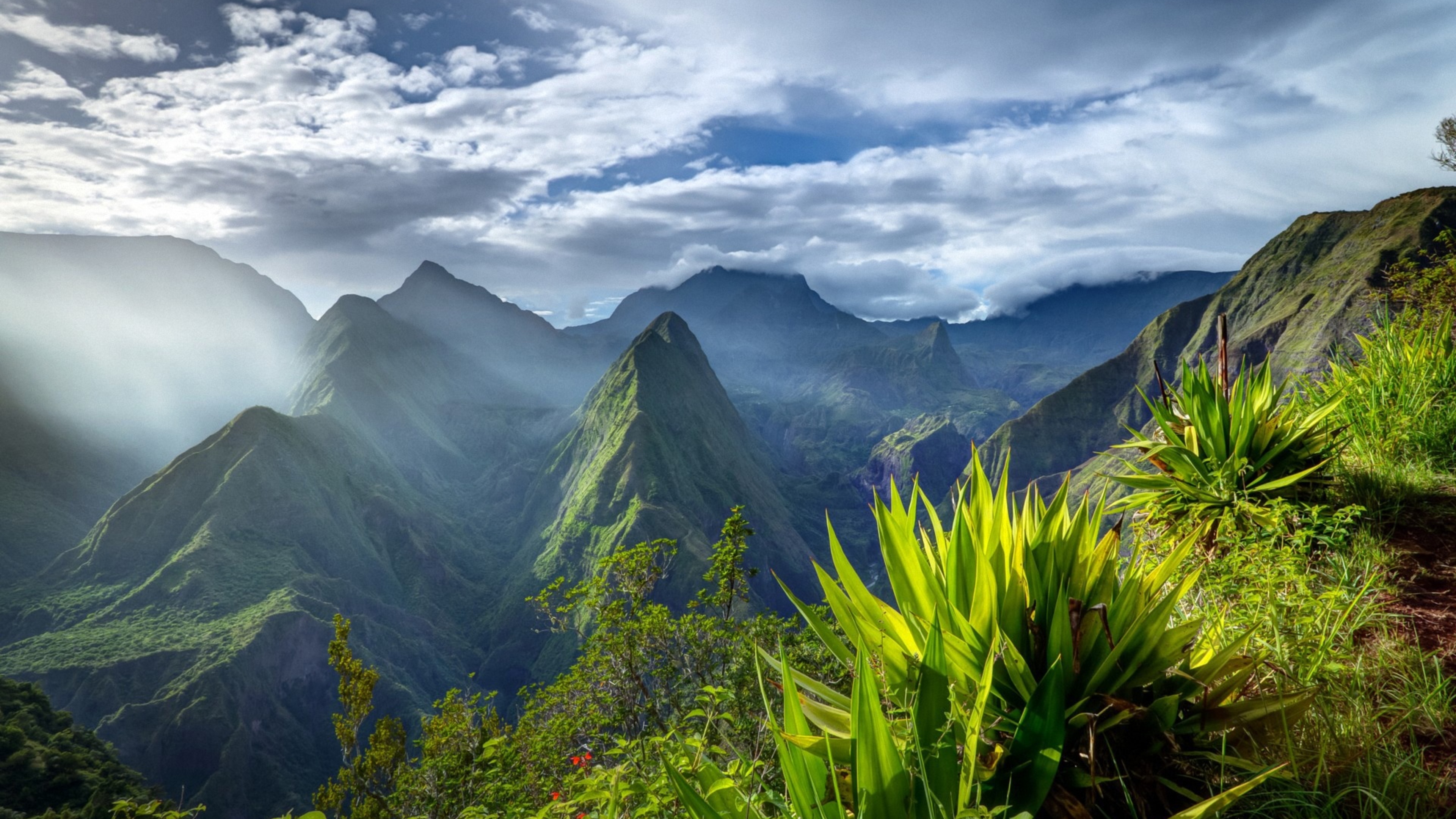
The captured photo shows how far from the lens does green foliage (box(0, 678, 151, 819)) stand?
3619cm

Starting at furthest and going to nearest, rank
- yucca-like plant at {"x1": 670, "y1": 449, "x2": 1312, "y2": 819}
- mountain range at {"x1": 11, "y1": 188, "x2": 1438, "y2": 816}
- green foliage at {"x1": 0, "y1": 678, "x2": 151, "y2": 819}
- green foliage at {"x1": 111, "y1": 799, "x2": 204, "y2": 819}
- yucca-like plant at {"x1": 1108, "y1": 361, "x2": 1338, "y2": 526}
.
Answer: mountain range at {"x1": 11, "y1": 188, "x2": 1438, "y2": 816}, green foliage at {"x1": 0, "y1": 678, "x2": 151, "y2": 819}, yucca-like plant at {"x1": 1108, "y1": 361, "x2": 1338, "y2": 526}, green foliage at {"x1": 111, "y1": 799, "x2": 204, "y2": 819}, yucca-like plant at {"x1": 670, "y1": 449, "x2": 1312, "y2": 819}

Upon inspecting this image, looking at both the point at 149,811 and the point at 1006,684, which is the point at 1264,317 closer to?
the point at 1006,684

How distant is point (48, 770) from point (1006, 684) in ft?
197

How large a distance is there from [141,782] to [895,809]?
201 ft

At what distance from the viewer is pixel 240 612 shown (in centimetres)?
9562

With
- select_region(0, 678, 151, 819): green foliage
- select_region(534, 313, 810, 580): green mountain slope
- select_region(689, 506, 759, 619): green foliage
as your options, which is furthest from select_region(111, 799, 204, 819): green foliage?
select_region(534, 313, 810, 580): green mountain slope

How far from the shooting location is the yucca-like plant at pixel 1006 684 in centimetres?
177

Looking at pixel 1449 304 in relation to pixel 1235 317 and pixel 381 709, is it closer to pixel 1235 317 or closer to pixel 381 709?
pixel 381 709

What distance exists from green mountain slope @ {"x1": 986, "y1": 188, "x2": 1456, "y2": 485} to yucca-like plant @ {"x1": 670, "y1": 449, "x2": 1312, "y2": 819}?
217ft

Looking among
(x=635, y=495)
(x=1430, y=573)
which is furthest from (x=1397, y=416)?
(x=635, y=495)

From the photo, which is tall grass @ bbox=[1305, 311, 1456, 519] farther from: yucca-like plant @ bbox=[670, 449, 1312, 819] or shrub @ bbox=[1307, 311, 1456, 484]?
yucca-like plant @ bbox=[670, 449, 1312, 819]

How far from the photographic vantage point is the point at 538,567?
15012 centimetres

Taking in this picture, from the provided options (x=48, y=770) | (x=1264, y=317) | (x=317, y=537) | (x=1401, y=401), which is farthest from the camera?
(x=1264, y=317)

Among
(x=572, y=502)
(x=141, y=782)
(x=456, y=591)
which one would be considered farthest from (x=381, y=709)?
(x=572, y=502)
